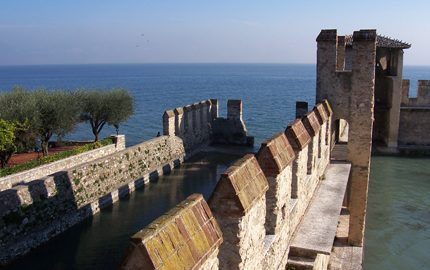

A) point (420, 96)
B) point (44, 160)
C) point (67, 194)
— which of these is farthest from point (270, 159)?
point (420, 96)

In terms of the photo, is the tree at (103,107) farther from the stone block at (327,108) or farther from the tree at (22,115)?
the stone block at (327,108)

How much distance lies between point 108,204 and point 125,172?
233 centimetres

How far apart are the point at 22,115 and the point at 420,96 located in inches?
994

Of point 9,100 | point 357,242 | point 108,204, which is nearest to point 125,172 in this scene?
point 108,204

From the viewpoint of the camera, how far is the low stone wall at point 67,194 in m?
13.4

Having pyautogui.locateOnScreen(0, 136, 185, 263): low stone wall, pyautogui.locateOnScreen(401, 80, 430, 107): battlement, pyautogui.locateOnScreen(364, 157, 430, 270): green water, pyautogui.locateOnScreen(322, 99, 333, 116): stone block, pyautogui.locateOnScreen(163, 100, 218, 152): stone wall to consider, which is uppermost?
pyautogui.locateOnScreen(322, 99, 333, 116): stone block

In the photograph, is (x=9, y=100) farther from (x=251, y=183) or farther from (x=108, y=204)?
(x=251, y=183)

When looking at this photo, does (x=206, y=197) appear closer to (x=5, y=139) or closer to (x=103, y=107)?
(x=5, y=139)

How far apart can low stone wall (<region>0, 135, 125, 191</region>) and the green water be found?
41.9ft

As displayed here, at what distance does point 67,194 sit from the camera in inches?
638

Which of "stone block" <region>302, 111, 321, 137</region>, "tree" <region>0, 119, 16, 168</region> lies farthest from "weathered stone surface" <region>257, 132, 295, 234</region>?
"tree" <region>0, 119, 16, 168</region>

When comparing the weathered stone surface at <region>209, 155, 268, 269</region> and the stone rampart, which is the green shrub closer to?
the stone rampart

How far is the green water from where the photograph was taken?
14562 mm

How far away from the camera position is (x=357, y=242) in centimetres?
1323
